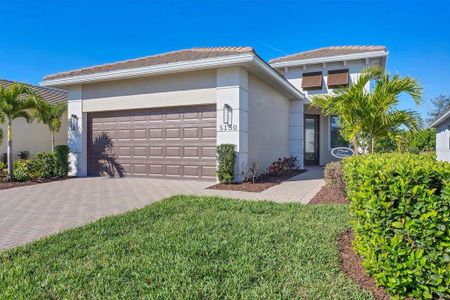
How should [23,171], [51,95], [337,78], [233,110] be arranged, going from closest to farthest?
[233,110]
[23,171]
[337,78]
[51,95]

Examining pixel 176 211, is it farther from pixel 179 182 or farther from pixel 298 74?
pixel 298 74

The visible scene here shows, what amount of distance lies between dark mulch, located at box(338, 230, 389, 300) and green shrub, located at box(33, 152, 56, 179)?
11.0 metres

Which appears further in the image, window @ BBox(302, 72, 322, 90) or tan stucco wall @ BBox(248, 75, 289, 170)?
window @ BBox(302, 72, 322, 90)

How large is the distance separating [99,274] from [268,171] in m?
9.48

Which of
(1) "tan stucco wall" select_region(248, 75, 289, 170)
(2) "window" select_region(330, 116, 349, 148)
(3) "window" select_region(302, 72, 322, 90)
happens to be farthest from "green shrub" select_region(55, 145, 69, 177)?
(2) "window" select_region(330, 116, 349, 148)

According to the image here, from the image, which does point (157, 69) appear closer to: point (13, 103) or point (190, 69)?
point (190, 69)

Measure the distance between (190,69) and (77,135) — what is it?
594 cm

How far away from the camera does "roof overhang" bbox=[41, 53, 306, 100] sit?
905 cm

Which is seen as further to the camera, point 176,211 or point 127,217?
point 176,211

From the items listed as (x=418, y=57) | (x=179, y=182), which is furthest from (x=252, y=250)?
(x=418, y=57)

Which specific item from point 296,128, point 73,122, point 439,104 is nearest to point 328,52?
point 296,128

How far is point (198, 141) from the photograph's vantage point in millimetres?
10227

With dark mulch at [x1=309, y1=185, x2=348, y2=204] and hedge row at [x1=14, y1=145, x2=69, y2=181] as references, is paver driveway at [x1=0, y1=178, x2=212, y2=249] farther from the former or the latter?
dark mulch at [x1=309, y1=185, x2=348, y2=204]

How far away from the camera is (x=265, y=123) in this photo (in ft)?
39.3
